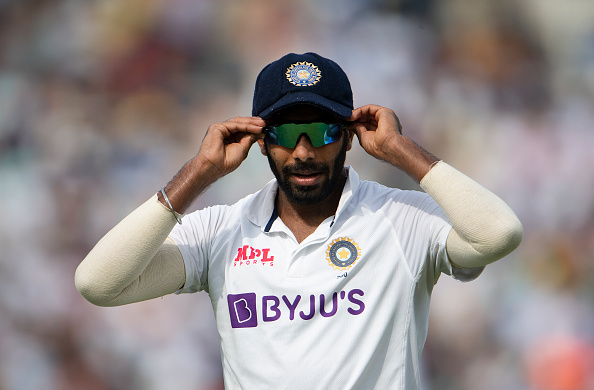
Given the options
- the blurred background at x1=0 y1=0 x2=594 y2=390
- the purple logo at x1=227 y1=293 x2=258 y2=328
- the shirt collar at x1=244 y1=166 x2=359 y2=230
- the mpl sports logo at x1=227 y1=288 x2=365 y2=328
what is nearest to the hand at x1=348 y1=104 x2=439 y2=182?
the shirt collar at x1=244 y1=166 x2=359 y2=230

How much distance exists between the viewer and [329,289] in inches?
74.4

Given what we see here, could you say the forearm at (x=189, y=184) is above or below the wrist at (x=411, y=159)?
below

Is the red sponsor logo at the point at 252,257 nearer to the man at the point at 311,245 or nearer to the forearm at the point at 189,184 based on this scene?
the man at the point at 311,245

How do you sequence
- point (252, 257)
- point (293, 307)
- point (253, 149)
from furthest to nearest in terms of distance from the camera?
point (253, 149)
point (252, 257)
point (293, 307)

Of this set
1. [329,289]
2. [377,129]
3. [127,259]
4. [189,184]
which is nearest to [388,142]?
[377,129]

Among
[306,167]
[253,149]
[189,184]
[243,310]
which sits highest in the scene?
[253,149]

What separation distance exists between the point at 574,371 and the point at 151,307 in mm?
2218

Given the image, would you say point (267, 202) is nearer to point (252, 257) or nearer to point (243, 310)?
point (252, 257)

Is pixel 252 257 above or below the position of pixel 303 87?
below

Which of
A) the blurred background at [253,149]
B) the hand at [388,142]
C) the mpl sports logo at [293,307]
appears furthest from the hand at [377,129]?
the blurred background at [253,149]

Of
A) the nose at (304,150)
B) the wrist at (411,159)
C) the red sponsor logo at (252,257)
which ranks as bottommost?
the red sponsor logo at (252,257)

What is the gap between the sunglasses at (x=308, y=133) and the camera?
6.53 ft

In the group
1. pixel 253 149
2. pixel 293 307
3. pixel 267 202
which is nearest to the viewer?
pixel 293 307

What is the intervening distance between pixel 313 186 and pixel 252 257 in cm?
27
